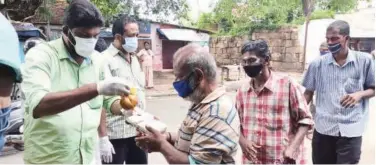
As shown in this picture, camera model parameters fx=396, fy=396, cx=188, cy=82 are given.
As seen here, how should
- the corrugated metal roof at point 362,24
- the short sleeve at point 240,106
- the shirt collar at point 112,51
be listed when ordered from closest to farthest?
1. the short sleeve at point 240,106
2. the shirt collar at point 112,51
3. the corrugated metal roof at point 362,24

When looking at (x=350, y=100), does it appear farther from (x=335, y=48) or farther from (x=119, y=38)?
(x=119, y=38)

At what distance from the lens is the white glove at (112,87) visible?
1.95 m

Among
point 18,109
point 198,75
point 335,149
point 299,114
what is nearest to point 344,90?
point 335,149

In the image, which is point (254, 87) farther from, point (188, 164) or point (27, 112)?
point (27, 112)

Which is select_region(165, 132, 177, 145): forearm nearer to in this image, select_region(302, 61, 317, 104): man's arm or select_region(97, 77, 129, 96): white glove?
select_region(97, 77, 129, 96): white glove

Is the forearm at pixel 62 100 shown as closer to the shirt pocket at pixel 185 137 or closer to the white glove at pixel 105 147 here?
the shirt pocket at pixel 185 137

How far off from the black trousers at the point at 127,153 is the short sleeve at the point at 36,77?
1.25 m

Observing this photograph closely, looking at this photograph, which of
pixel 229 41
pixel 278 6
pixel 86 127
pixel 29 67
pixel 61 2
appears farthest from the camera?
pixel 229 41

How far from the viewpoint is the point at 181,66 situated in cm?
185

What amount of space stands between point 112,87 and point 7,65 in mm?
833

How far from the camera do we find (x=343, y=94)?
10.7ft

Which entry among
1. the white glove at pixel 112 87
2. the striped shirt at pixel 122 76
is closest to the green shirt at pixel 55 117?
the white glove at pixel 112 87

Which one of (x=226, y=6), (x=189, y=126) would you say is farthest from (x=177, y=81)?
(x=226, y=6)

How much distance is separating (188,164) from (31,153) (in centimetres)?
92
